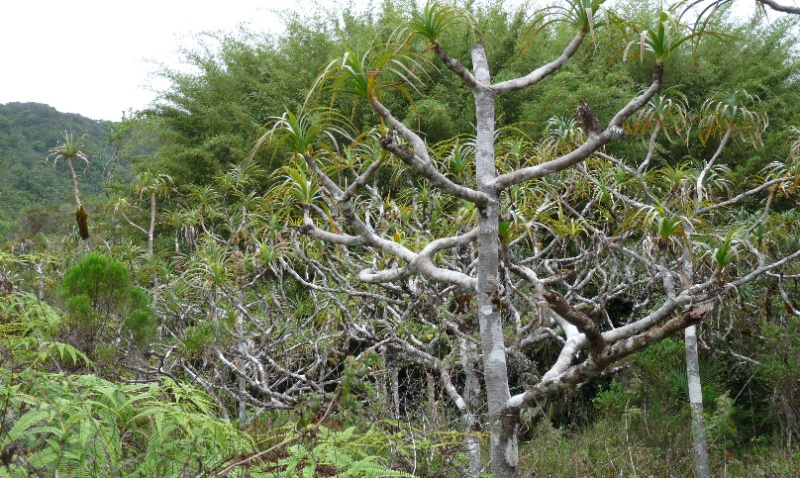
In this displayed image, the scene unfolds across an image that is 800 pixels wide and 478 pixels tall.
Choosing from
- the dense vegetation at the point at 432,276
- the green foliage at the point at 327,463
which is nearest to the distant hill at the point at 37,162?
the dense vegetation at the point at 432,276

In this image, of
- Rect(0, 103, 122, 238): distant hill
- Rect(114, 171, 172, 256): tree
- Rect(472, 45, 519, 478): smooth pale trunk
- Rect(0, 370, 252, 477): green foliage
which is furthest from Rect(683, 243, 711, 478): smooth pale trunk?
Rect(0, 103, 122, 238): distant hill

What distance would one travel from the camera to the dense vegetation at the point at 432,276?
1.88 meters

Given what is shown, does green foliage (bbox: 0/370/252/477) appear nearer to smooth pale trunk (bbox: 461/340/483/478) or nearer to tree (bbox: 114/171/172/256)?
smooth pale trunk (bbox: 461/340/483/478)

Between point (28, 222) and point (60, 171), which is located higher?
point (60, 171)

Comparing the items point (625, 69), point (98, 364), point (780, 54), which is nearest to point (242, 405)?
point (98, 364)

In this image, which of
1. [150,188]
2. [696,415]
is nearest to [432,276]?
[696,415]

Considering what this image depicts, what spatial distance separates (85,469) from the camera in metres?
1.71

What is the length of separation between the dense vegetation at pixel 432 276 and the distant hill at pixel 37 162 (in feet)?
5.90

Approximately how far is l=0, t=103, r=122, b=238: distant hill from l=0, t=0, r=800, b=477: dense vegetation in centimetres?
180

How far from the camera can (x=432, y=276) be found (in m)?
1.86

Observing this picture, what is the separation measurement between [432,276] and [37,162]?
19622 mm

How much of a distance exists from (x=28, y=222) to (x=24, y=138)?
743 cm

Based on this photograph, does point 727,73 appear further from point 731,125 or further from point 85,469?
point 85,469

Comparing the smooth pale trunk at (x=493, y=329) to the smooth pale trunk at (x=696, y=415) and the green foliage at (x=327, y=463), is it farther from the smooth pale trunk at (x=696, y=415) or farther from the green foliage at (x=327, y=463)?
the smooth pale trunk at (x=696, y=415)
